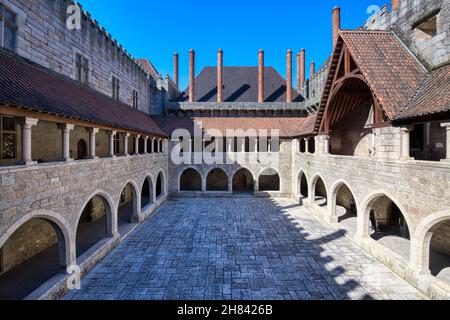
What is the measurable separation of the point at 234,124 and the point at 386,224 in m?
13.4

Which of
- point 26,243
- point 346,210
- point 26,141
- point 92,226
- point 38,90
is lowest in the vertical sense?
point 92,226

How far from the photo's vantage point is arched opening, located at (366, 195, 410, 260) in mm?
9500

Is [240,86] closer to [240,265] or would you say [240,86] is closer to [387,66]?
[387,66]

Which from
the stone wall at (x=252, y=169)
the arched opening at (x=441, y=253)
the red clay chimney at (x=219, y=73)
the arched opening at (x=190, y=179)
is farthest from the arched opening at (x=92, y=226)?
the red clay chimney at (x=219, y=73)

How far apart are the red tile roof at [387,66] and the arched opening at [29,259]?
1218 cm

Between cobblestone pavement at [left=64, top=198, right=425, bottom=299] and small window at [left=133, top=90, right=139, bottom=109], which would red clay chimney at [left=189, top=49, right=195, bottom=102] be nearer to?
small window at [left=133, top=90, right=139, bottom=109]

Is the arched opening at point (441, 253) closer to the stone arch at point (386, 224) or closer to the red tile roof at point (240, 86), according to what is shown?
the stone arch at point (386, 224)

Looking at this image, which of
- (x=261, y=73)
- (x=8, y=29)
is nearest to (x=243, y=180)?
(x=261, y=73)

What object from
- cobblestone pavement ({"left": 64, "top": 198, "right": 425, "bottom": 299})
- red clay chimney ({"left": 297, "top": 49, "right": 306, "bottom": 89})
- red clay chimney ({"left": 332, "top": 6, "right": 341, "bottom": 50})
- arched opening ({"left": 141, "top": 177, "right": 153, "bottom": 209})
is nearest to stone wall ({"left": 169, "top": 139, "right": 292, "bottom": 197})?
arched opening ({"left": 141, "top": 177, "right": 153, "bottom": 209})

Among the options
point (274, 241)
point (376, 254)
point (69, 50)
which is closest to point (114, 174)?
point (69, 50)

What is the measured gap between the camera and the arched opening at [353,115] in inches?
497

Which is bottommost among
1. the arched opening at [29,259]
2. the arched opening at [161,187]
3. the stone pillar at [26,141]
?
the arched opening at [29,259]

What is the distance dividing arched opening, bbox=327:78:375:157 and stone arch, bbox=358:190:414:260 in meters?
3.28

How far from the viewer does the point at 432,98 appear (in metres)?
7.50
